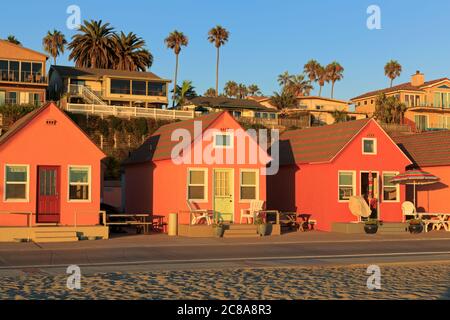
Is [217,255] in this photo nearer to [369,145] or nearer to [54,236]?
[54,236]

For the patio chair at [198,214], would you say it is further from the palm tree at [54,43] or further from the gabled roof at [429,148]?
the palm tree at [54,43]

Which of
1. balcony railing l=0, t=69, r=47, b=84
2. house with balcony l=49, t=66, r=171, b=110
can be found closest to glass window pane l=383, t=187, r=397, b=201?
balcony railing l=0, t=69, r=47, b=84

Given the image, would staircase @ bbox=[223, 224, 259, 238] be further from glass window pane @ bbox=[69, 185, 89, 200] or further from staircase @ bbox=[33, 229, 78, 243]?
staircase @ bbox=[33, 229, 78, 243]

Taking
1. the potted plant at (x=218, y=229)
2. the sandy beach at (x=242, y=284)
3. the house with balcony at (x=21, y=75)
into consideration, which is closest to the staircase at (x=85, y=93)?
the house with balcony at (x=21, y=75)

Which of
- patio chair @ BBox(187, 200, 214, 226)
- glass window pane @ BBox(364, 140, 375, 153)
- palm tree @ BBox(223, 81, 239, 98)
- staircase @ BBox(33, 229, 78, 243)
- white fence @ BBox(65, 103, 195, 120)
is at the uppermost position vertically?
palm tree @ BBox(223, 81, 239, 98)

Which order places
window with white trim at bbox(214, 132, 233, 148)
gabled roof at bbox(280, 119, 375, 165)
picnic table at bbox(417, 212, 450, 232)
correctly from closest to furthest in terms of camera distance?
1. window with white trim at bbox(214, 132, 233, 148)
2. picnic table at bbox(417, 212, 450, 232)
3. gabled roof at bbox(280, 119, 375, 165)

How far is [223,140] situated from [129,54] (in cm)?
6358

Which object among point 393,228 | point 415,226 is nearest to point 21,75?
point 393,228

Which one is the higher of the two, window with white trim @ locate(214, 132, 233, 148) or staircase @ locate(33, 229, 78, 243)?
window with white trim @ locate(214, 132, 233, 148)

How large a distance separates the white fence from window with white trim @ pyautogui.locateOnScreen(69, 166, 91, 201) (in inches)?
1480

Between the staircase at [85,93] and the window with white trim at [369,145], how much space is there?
44.4 m

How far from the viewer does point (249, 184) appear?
29766 mm

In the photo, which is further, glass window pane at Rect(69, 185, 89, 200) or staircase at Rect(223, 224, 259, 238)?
staircase at Rect(223, 224, 259, 238)

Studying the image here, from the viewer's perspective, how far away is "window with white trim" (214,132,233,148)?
29312 mm
